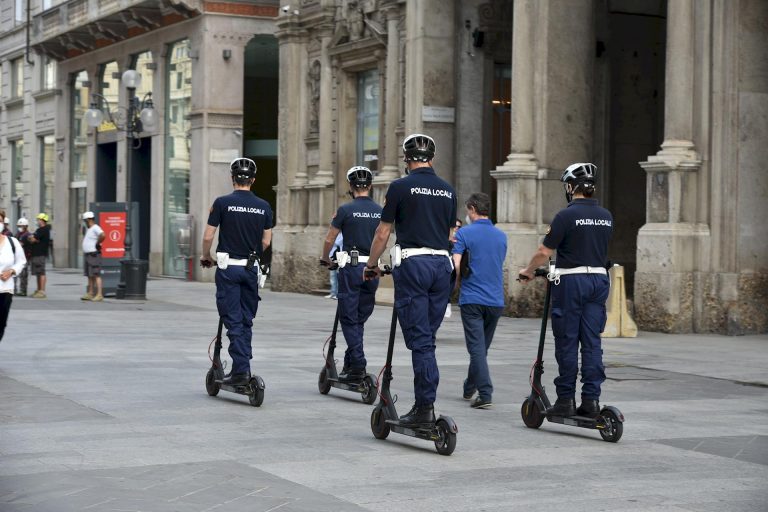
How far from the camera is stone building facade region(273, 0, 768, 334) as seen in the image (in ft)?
66.0

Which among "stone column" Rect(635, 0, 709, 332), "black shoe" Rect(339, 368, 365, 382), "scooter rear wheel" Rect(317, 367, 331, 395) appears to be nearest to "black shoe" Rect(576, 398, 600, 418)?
"black shoe" Rect(339, 368, 365, 382)

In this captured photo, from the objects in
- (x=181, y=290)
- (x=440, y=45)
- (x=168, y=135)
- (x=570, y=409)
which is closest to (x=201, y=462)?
(x=570, y=409)

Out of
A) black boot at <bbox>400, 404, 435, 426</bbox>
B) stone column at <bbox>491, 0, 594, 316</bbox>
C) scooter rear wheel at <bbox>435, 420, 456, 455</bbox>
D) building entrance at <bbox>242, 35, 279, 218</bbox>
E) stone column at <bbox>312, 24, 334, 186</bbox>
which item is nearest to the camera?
scooter rear wheel at <bbox>435, 420, 456, 455</bbox>

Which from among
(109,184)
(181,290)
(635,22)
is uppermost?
(635,22)

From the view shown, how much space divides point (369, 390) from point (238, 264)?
4.93ft

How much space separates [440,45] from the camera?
2658cm

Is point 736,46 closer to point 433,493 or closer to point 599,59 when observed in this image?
point 599,59

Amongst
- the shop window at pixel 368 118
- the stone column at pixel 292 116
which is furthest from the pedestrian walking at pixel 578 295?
the stone column at pixel 292 116

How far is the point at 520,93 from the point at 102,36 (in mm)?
22004

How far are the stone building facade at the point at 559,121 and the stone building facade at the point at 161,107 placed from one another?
475cm

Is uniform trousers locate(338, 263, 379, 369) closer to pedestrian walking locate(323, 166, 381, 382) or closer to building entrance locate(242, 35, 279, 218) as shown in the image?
pedestrian walking locate(323, 166, 381, 382)

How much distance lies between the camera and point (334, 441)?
934cm

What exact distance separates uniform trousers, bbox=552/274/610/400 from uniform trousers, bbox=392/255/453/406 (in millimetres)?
1063

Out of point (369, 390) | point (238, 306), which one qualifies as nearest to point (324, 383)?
point (369, 390)
